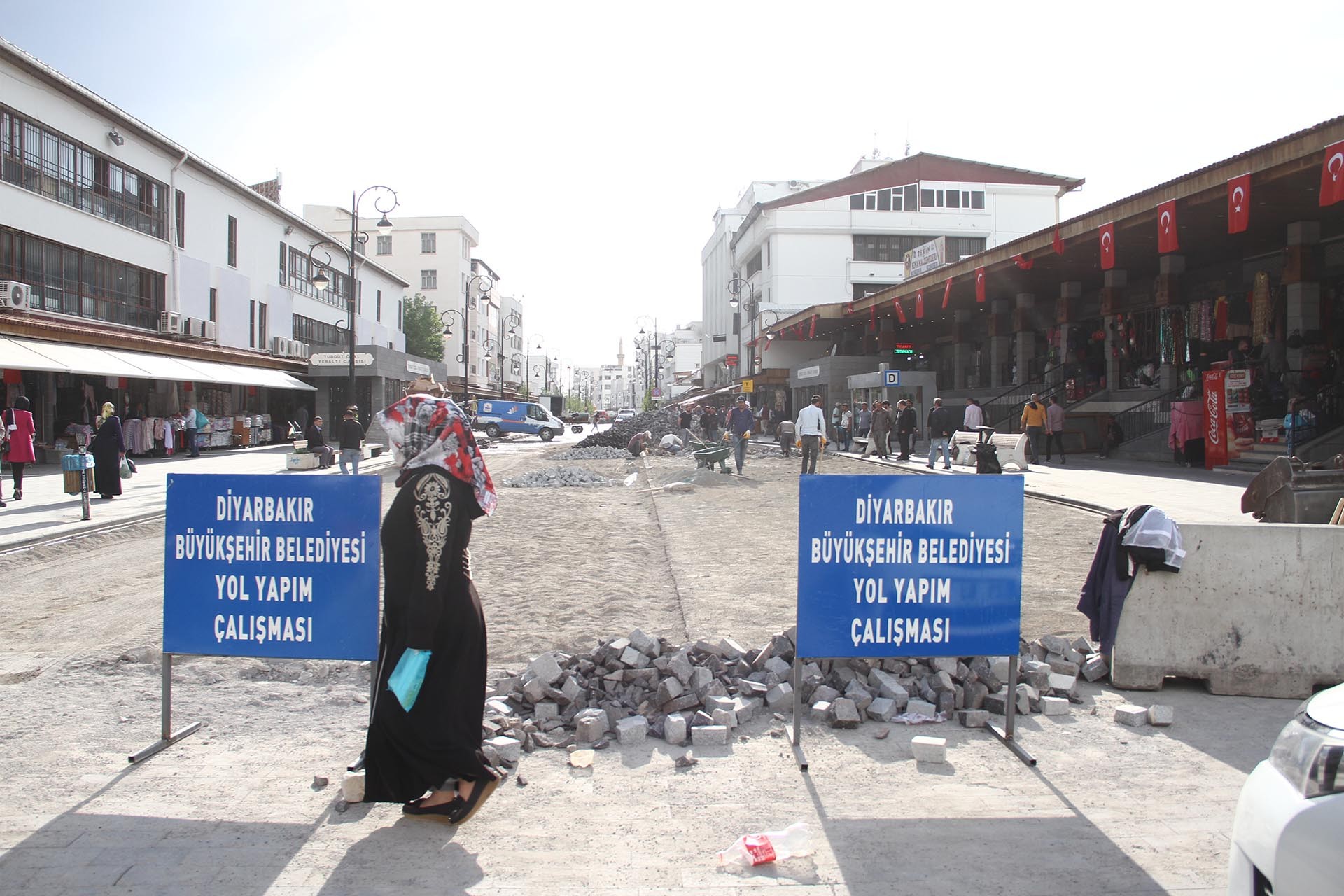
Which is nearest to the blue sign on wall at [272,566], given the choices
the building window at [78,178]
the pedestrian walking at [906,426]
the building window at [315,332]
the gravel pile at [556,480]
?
the gravel pile at [556,480]

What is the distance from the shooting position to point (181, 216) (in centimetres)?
3084

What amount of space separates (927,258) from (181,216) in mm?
34981

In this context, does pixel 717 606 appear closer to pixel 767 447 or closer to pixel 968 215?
pixel 767 447

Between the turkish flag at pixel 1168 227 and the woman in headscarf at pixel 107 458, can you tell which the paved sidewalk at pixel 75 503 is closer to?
the woman in headscarf at pixel 107 458

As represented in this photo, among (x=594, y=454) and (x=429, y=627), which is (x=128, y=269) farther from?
(x=429, y=627)

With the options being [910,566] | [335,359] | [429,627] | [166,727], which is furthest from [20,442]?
[335,359]

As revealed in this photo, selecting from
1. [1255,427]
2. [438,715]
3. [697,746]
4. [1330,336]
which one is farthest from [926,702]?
[1330,336]

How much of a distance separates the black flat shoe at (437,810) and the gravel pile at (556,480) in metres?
15.9

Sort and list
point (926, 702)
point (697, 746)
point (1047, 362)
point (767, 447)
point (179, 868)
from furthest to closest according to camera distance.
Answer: point (767, 447)
point (1047, 362)
point (926, 702)
point (697, 746)
point (179, 868)

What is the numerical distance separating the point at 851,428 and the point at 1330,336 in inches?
601

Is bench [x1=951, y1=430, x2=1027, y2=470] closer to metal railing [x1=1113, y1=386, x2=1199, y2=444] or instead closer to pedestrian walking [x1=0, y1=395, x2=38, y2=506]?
metal railing [x1=1113, y1=386, x2=1199, y2=444]

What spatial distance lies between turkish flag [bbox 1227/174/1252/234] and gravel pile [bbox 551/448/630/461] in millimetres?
20048

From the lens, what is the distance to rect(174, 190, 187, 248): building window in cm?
3050

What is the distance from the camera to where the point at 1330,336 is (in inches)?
752
